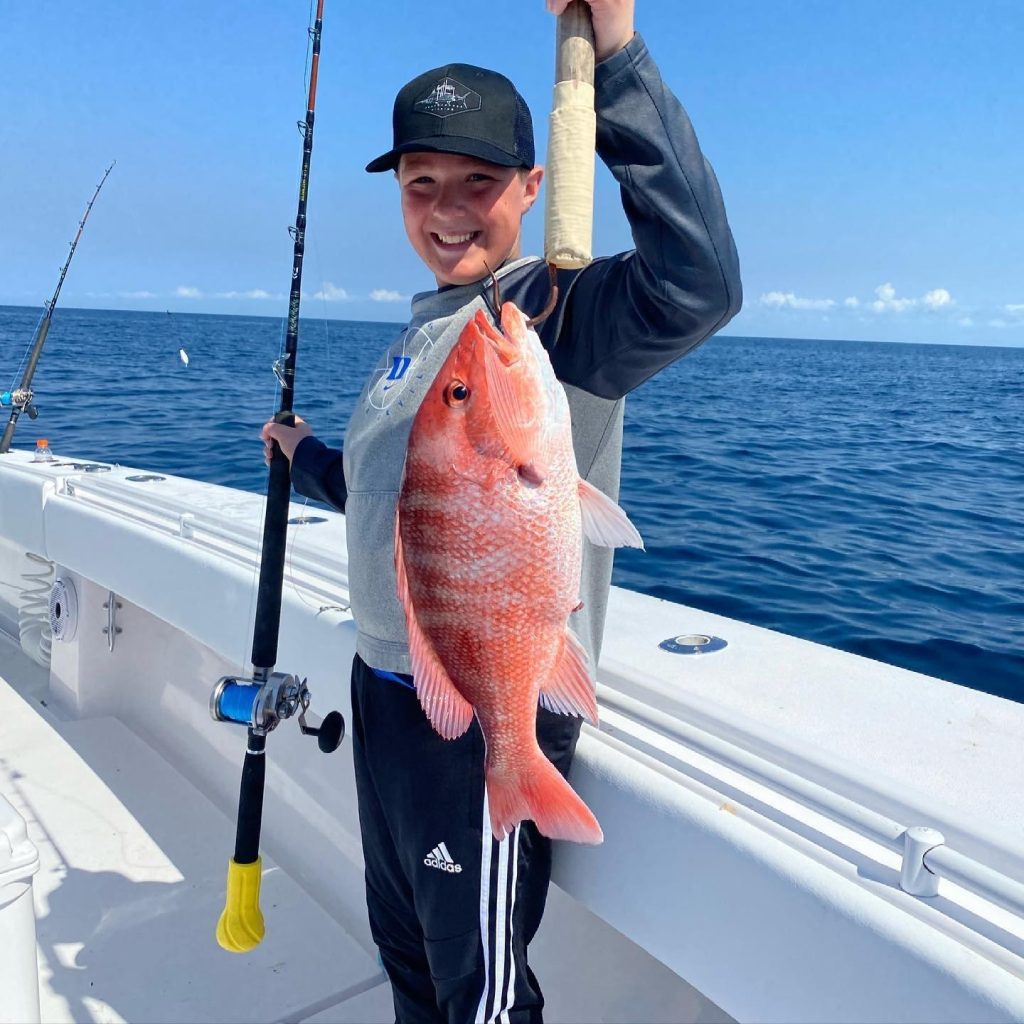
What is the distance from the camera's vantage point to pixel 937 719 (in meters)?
1.91

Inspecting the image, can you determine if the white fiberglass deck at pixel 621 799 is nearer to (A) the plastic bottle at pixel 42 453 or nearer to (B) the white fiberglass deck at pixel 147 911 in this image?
(B) the white fiberglass deck at pixel 147 911

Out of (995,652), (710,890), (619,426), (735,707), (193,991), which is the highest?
(619,426)

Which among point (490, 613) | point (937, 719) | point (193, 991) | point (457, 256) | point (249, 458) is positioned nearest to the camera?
point (490, 613)

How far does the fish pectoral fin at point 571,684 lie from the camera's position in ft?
4.67

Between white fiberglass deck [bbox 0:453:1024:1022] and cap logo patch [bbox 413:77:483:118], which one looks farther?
cap logo patch [bbox 413:77:483:118]

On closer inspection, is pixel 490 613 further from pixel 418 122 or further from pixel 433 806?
pixel 418 122

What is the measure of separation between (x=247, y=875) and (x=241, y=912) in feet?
0.29

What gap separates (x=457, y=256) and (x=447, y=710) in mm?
852

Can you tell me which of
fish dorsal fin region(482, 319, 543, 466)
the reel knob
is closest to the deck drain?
the reel knob

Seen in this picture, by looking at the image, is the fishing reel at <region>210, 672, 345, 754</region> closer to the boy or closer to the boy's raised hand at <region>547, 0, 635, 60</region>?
the boy

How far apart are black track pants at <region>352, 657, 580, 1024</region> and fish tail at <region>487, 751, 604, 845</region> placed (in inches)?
7.4

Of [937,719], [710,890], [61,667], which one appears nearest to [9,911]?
[710,890]

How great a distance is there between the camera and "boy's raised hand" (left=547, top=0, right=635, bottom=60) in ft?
4.35

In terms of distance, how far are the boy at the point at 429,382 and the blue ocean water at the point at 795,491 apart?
3.81 meters
